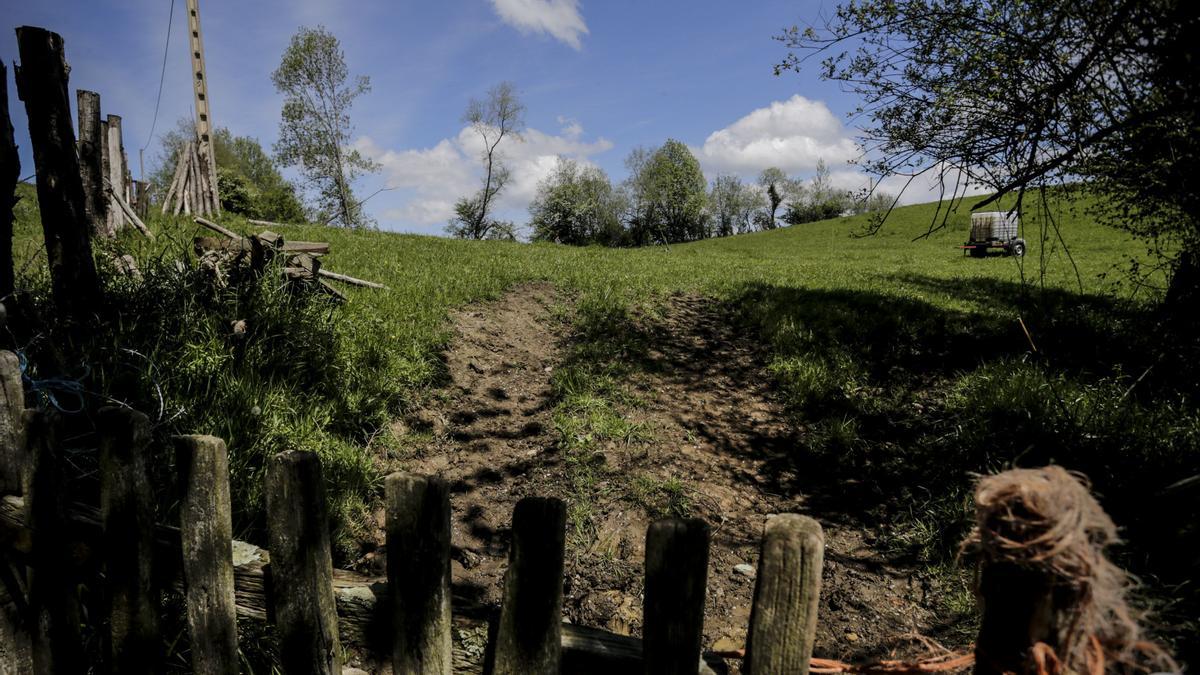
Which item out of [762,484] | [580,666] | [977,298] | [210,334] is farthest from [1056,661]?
[977,298]

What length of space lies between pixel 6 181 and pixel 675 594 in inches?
140

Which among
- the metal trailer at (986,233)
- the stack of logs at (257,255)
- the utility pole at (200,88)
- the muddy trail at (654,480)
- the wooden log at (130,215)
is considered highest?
the utility pole at (200,88)

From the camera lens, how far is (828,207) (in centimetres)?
7394

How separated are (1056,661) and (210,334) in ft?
15.8

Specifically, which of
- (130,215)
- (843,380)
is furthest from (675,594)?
(130,215)

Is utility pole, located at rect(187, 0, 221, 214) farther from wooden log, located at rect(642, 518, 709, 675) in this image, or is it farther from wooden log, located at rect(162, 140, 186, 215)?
wooden log, located at rect(642, 518, 709, 675)

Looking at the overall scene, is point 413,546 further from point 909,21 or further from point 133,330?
point 909,21

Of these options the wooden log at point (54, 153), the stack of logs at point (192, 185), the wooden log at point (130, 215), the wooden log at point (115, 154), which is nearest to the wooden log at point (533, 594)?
the wooden log at point (54, 153)

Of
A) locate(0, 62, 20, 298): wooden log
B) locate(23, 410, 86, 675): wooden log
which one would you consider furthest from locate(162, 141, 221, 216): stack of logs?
locate(23, 410, 86, 675): wooden log

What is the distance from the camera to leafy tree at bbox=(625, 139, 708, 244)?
58.4m

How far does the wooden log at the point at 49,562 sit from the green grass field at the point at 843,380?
97 cm

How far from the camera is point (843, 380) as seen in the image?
228 inches

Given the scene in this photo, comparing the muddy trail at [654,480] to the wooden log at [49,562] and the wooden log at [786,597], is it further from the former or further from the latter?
the wooden log at [786,597]

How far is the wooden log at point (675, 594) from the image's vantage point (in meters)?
1.26
